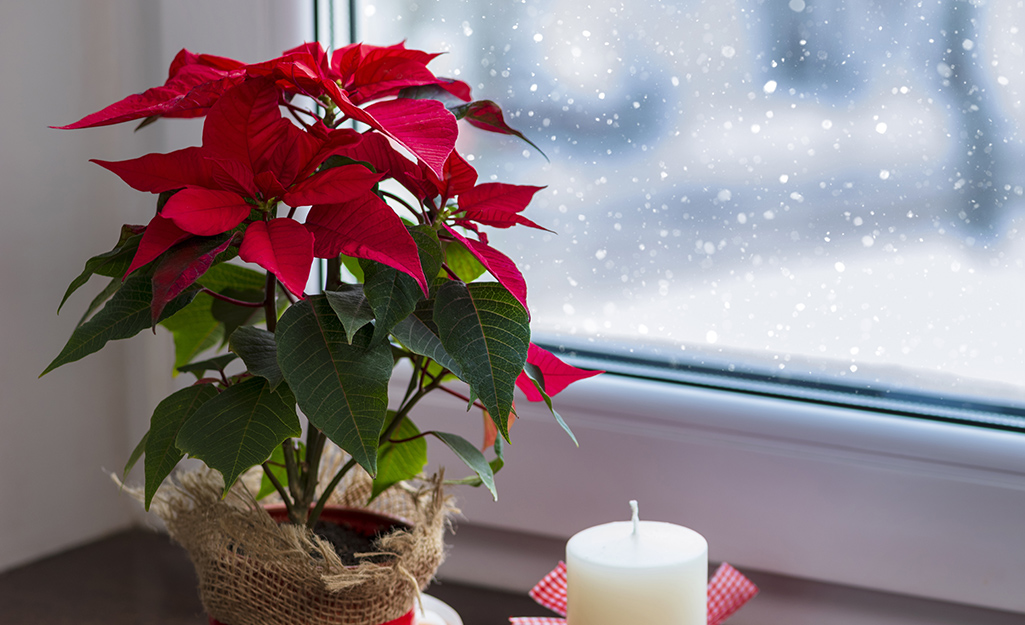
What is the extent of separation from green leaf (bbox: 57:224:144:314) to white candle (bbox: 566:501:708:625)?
324mm

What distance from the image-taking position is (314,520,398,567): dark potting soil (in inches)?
21.0

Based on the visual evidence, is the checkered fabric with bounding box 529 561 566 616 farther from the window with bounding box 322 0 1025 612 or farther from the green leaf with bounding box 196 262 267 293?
the green leaf with bounding box 196 262 267 293

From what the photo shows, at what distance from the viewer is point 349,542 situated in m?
0.56

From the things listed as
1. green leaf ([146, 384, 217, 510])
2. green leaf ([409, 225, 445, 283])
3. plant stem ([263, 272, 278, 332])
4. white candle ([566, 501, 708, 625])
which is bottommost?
white candle ([566, 501, 708, 625])

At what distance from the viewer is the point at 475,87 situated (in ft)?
2.39

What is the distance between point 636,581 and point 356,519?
202mm

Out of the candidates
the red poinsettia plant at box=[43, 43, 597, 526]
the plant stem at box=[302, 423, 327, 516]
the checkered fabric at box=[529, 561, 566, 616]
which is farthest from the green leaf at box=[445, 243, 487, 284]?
the checkered fabric at box=[529, 561, 566, 616]

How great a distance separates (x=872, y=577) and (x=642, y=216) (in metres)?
0.33

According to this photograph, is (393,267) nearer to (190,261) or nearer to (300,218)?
(190,261)

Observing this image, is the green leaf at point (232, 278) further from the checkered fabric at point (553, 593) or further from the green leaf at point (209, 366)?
the checkered fabric at point (553, 593)

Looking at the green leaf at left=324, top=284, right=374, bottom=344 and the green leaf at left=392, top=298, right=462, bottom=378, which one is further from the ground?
the green leaf at left=324, top=284, right=374, bottom=344

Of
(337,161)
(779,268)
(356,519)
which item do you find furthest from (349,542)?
(779,268)

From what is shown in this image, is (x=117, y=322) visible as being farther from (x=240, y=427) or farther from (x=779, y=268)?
(x=779, y=268)

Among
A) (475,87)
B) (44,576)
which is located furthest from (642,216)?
(44,576)
